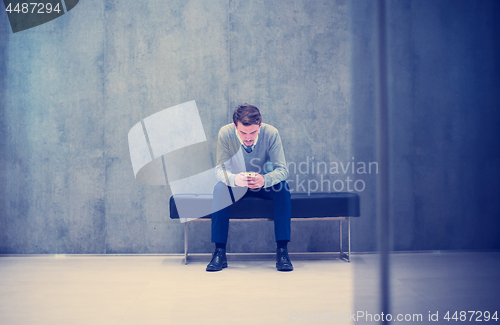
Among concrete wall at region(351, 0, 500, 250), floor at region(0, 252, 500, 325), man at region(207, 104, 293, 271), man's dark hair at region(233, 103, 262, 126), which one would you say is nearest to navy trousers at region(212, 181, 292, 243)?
man at region(207, 104, 293, 271)

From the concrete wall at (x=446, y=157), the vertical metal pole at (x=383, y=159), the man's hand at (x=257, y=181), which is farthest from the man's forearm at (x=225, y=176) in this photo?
the vertical metal pole at (x=383, y=159)

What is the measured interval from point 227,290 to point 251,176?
775 mm

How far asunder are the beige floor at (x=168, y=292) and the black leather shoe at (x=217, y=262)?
6 cm

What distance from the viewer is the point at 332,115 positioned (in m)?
3.05

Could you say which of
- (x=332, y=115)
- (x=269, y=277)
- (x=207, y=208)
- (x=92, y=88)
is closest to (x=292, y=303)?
(x=269, y=277)

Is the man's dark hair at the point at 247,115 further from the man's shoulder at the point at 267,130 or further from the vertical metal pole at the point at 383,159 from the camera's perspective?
the vertical metal pole at the point at 383,159

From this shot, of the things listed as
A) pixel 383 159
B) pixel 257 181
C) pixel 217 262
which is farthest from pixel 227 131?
pixel 383 159

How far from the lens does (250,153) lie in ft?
8.43

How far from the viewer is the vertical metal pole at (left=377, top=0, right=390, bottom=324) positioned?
53cm

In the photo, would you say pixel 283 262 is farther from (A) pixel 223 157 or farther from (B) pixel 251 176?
(A) pixel 223 157

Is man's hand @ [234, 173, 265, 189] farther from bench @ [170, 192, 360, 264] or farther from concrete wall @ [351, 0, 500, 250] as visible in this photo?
concrete wall @ [351, 0, 500, 250]

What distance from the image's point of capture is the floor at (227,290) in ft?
4.89

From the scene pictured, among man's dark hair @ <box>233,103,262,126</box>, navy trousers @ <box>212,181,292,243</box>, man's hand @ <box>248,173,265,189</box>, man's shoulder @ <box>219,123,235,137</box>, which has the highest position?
man's dark hair @ <box>233,103,262,126</box>

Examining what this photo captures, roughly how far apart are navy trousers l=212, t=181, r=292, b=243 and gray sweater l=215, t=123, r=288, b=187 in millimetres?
138
